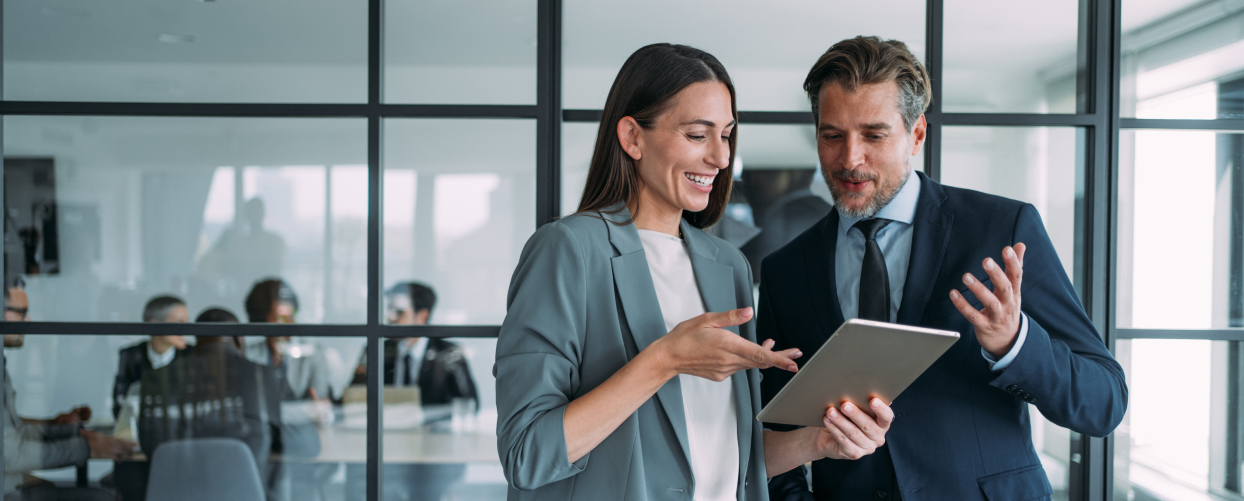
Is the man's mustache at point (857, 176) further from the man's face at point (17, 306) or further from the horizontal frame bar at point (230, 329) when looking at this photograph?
the man's face at point (17, 306)

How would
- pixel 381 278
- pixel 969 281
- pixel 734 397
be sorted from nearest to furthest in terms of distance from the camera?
pixel 969 281 < pixel 734 397 < pixel 381 278

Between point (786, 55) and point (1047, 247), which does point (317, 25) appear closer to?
point (786, 55)

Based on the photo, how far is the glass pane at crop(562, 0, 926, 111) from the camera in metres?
1.90

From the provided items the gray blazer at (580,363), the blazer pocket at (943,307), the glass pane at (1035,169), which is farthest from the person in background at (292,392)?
the glass pane at (1035,169)

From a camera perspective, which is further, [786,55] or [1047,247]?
[786,55]

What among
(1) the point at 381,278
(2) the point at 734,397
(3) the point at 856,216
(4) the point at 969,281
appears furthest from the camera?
(1) the point at 381,278

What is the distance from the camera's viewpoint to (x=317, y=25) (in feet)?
6.44

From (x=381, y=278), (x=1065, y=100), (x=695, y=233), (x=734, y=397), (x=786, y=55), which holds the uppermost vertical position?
(x=786, y=55)

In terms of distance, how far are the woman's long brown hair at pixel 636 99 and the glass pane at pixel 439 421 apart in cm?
87

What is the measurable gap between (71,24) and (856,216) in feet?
7.69

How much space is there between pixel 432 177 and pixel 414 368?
0.60 m

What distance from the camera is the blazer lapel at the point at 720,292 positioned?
48.8 inches

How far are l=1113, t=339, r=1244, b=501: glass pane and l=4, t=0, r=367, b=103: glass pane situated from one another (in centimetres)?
248

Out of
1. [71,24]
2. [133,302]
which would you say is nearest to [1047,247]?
[133,302]
